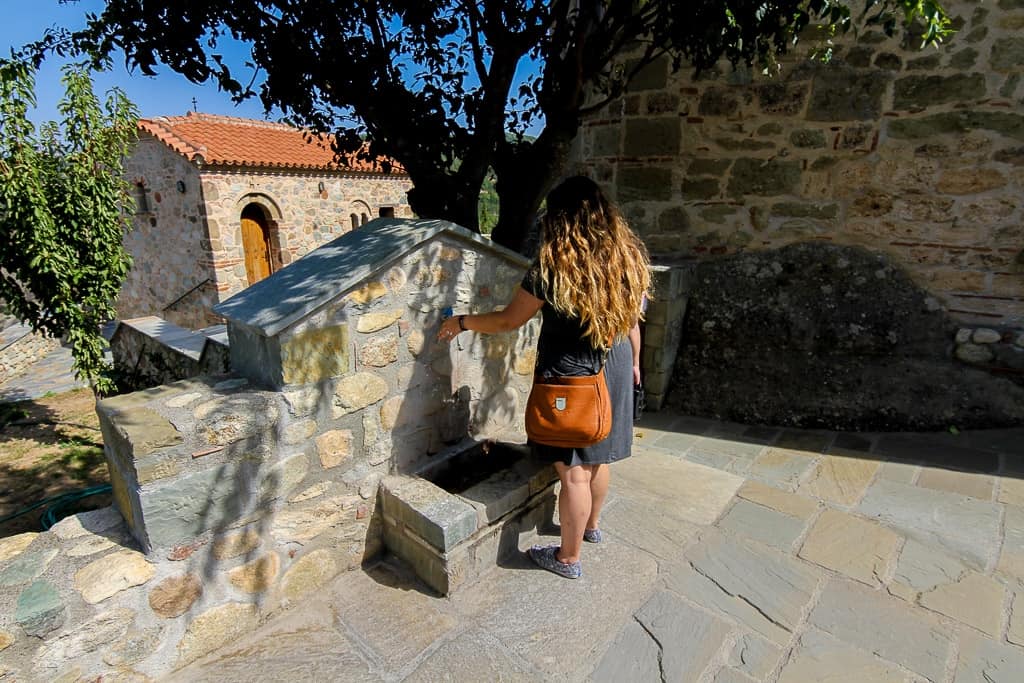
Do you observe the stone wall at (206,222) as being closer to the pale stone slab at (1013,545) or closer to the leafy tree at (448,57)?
the leafy tree at (448,57)

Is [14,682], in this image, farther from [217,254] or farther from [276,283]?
[217,254]

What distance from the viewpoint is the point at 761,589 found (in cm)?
213

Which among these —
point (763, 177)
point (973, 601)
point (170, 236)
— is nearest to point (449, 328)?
point (973, 601)

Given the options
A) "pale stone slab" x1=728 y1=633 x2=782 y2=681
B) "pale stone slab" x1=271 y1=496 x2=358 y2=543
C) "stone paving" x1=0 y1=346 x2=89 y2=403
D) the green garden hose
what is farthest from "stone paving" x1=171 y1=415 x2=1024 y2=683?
"stone paving" x1=0 y1=346 x2=89 y2=403

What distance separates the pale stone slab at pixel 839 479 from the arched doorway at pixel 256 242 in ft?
42.0

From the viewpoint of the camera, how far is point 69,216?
5371mm

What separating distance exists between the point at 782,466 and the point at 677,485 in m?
0.75

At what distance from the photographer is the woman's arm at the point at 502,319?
2.00 m

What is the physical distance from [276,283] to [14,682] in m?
1.39

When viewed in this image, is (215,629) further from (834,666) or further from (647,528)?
(834,666)

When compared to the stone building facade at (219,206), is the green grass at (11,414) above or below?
A: below

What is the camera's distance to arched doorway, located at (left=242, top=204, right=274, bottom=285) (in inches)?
503

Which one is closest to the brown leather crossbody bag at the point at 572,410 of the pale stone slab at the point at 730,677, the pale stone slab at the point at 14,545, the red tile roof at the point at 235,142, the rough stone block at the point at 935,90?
the pale stone slab at the point at 730,677

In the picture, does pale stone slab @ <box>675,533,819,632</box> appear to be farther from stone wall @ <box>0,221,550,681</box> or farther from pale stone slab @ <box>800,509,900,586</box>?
stone wall @ <box>0,221,550,681</box>
